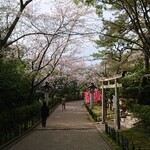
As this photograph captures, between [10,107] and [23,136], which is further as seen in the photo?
[10,107]

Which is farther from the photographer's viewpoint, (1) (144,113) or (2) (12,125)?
(2) (12,125)

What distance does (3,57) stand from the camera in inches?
780

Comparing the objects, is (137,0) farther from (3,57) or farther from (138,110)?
(3,57)

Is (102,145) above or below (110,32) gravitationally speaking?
below

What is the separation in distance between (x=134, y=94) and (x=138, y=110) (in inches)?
231

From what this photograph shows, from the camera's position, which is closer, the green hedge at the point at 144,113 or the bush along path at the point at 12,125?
the bush along path at the point at 12,125

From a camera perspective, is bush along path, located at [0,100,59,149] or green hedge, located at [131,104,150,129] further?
green hedge, located at [131,104,150,129]

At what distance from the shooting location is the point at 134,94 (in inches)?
938

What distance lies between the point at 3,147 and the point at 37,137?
13.0ft

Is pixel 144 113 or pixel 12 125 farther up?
pixel 144 113

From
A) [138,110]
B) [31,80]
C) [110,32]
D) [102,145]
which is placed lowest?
[102,145]

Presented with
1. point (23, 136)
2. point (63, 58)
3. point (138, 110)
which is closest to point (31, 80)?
point (63, 58)

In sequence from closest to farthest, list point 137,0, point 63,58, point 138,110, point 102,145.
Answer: point 102,145 < point 137,0 < point 138,110 < point 63,58

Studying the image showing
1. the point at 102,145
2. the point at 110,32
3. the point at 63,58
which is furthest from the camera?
the point at 63,58
